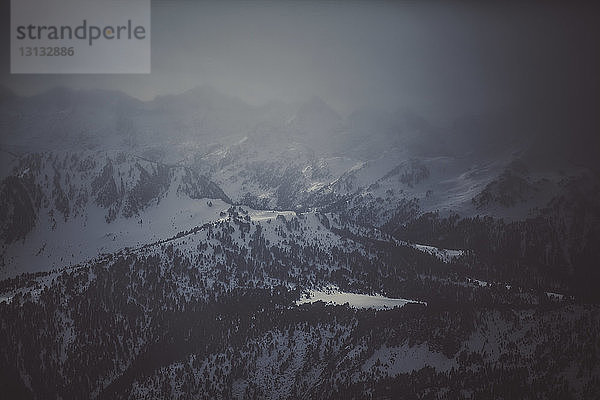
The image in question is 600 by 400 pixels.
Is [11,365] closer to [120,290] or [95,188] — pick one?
[120,290]

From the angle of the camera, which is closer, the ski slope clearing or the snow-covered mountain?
the snow-covered mountain

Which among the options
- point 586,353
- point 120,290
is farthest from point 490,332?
point 120,290

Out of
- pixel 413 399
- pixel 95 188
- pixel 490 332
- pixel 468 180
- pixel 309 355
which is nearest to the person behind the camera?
pixel 413 399

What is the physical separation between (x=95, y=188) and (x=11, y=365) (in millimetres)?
76515

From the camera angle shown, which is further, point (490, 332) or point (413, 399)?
point (490, 332)

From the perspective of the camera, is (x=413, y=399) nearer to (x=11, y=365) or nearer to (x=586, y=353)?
(x=586, y=353)

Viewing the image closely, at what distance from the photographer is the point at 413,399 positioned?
175 feet

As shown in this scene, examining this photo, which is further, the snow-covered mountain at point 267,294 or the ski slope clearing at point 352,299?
the ski slope clearing at point 352,299

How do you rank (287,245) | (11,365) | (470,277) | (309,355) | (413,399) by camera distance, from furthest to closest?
(470,277), (287,245), (309,355), (11,365), (413,399)

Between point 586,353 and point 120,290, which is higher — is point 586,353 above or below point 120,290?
below

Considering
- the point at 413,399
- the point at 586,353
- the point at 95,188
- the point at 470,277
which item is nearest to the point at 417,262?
the point at 470,277

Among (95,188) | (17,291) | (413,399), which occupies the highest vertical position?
(95,188)

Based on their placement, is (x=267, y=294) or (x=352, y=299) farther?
(x=352, y=299)

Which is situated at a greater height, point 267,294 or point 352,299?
point 267,294
